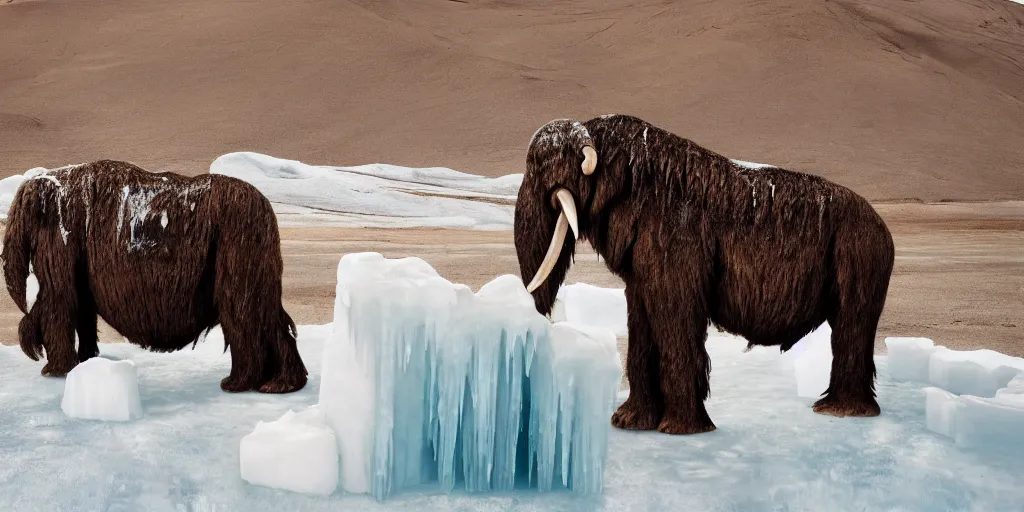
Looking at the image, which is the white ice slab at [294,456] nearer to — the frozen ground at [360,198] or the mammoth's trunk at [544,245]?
the mammoth's trunk at [544,245]

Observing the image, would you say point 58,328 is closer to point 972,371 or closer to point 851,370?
point 851,370

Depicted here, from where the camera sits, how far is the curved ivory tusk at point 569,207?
17.2ft

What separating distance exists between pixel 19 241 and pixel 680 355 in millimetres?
3657

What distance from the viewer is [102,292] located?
20.1ft

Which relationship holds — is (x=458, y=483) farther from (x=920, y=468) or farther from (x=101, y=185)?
(x=101, y=185)

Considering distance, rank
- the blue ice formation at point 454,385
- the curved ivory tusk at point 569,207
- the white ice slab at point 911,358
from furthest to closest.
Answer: the white ice slab at point 911,358 < the curved ivory tusk at point 569,207 < the blue ice formation at point 454,385

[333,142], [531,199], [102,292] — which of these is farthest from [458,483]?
[333,142]

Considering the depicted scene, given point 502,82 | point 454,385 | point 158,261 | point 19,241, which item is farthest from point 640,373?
point 502,82

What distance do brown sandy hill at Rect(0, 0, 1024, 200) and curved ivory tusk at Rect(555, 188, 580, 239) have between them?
985 inches

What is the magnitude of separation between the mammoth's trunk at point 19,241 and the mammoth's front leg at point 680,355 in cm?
341

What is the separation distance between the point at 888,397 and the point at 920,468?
140 centimetres

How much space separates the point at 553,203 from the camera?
539cm

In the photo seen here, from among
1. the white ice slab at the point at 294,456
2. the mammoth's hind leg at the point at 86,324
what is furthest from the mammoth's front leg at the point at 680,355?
the mammoth's hind leg at the point at 86,324

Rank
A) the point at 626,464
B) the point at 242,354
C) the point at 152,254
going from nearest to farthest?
1. the point at 626,464
2. the point at 152,254
3. the point at 242,354
